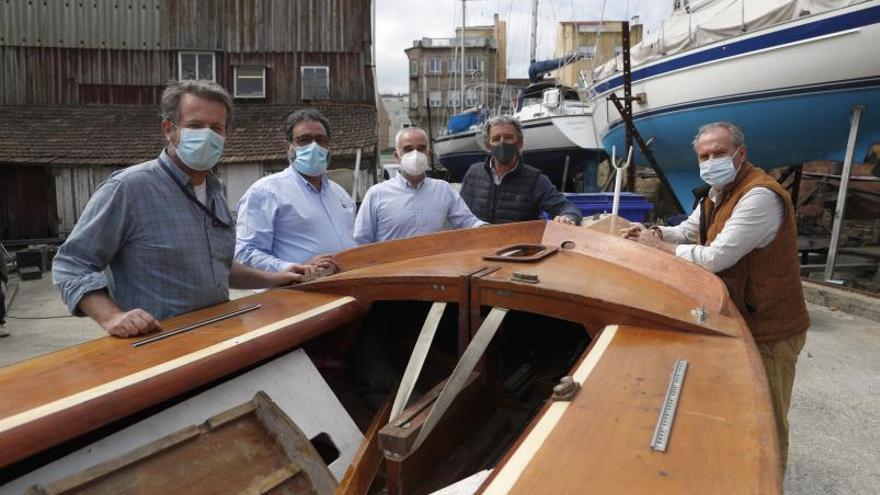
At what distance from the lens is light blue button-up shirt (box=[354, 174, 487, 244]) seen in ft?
12.1

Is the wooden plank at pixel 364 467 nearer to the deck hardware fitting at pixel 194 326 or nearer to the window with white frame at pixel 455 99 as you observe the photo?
the deck hardware fitting at pixel 194 326

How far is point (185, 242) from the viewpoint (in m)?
2.12

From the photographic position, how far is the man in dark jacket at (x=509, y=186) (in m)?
3.86

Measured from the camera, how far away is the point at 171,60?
49.0ft

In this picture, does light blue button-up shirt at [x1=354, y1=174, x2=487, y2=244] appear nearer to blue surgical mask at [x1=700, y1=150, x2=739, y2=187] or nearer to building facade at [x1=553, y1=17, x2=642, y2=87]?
blue surgical mask at [x1=700, y1=150, x2=739, y2=187]

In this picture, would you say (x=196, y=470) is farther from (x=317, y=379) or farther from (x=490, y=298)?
(x=490, y=298)

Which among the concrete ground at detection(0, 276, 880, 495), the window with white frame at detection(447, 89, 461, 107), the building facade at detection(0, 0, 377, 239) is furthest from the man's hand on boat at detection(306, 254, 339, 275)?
the window with white frame at detection(447, 89, 461, 107)

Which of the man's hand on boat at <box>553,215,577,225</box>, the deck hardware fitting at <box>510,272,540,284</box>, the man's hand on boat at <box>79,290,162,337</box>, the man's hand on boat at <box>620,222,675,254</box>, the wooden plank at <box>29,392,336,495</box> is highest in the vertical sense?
the man's hand on boat at <box>553,215,577,225</box>

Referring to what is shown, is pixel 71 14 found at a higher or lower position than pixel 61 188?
higher

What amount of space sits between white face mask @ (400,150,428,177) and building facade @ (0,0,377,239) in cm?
1076

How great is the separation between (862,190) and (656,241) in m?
8.64

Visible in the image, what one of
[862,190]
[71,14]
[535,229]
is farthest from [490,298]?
[71,14]

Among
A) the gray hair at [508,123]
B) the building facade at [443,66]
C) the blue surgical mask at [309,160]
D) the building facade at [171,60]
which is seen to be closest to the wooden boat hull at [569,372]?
the blue surgical mask at [309,160]

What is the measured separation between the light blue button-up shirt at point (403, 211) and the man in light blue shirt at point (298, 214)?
1.32 ft
